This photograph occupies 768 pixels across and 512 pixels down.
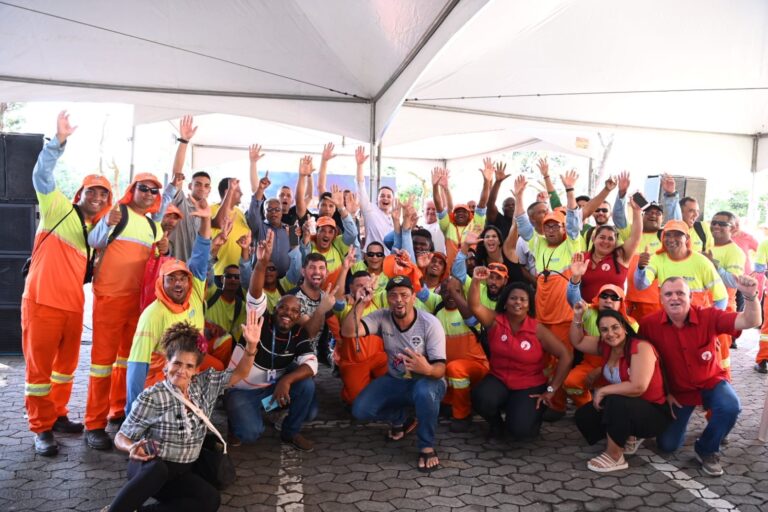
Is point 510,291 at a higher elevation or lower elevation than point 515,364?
higher

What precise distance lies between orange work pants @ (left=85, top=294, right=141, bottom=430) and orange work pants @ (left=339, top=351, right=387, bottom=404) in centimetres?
160

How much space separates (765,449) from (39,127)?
26011mm

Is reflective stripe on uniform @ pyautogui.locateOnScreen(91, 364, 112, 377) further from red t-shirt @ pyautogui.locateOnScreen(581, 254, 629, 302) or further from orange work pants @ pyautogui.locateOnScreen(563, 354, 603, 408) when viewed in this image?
red t-shirt @ pyautogui.locateOnScreen(581, 254, 629, 302)

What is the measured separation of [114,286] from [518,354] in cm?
279

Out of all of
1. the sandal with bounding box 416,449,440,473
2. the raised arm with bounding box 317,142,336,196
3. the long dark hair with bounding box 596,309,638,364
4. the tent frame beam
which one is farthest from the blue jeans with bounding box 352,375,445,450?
the tent frame beam

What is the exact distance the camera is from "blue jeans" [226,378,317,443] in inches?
149

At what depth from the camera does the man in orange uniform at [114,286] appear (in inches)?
146

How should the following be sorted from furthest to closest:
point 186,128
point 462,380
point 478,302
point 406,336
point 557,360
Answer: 1. point 186,128
2. point 557,360
3. point 462,380
4. point 478,302
5. point 406,336

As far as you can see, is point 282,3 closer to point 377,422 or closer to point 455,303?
point 455,303

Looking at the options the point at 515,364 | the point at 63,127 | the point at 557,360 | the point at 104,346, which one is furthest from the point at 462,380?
the point at 63,127

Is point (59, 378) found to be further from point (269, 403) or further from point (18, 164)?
point (18, 164)

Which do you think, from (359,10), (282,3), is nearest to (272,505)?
(359,10)

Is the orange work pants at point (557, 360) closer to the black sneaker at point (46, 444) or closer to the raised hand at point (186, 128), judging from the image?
the raised hand at point (186, 128)

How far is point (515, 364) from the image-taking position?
4.13 metres
